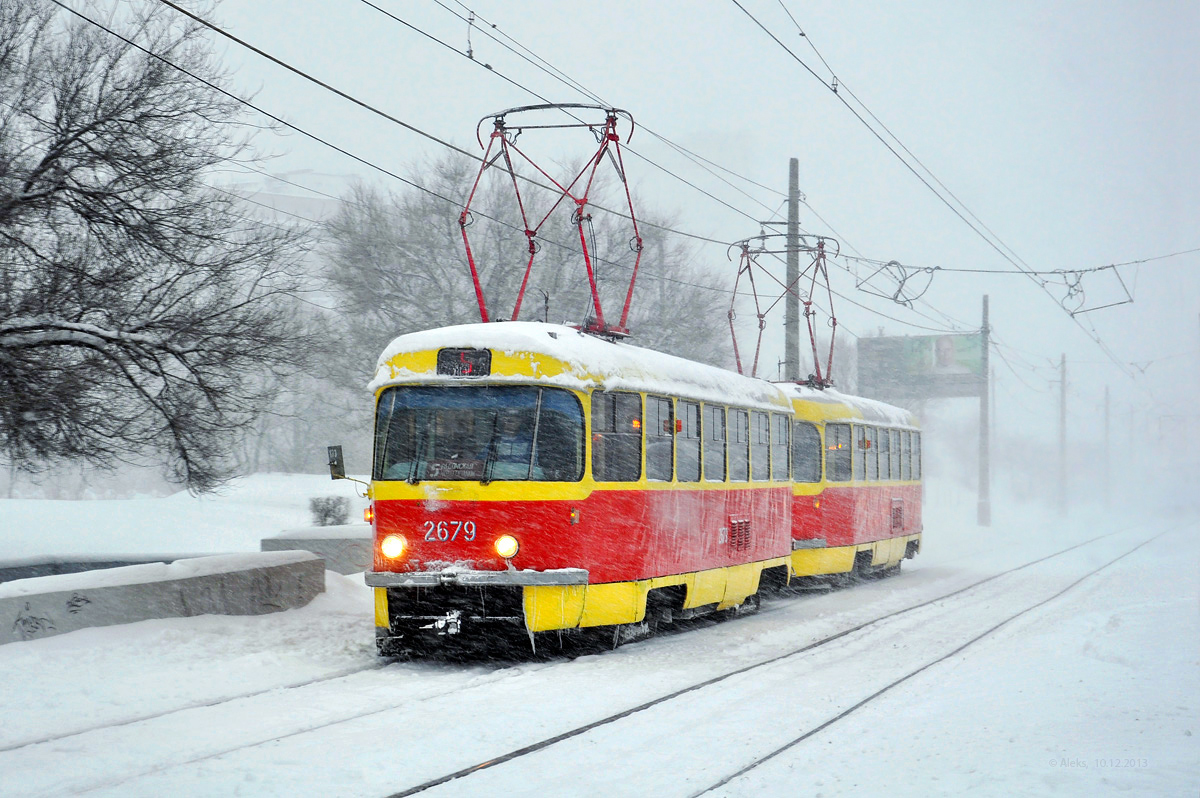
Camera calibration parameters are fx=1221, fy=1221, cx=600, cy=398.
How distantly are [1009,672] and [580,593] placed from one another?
3.78 metres

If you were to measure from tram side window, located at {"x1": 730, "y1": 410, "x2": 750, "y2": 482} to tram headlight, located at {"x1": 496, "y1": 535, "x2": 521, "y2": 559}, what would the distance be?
4.51m

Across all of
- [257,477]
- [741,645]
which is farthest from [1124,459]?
[741,645]

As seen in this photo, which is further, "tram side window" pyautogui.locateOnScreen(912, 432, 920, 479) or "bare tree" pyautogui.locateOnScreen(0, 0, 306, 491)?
"tram side window" pyautogui.locateOnScreen(912, 432, 920, 479)

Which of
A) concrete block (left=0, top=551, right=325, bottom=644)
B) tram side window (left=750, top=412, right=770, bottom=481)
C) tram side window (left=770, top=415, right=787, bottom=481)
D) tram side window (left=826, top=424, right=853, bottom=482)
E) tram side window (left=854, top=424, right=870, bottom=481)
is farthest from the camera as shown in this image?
tram side window (left=854, top=424, right=870, bottom=481)

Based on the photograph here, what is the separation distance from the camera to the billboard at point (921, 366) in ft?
209

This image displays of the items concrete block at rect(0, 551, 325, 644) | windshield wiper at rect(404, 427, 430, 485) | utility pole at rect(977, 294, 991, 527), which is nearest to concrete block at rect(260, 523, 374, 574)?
concrete block at rect(0, 551, 325, 644)

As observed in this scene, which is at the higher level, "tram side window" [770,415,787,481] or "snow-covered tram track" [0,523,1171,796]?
"tram side window" [770,415,787,481]

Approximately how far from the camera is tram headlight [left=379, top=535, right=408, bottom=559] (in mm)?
10797

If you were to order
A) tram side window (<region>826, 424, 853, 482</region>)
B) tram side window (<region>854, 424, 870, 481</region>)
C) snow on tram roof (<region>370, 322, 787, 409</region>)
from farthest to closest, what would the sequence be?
tram side window (<region>854, 424, 870, 481</region>) < tram side window (<region>826, 424, 853, 482</region>) < snow on tram roof (<region>370, 322, 787, 409</region>)

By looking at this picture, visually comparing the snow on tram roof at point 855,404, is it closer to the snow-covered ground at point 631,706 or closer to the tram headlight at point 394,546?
the snow-covered ground at point 631,706

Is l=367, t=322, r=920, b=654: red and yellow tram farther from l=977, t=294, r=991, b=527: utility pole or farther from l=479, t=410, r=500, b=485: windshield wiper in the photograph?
l=977, t=294, r=991, b=527: utility pole

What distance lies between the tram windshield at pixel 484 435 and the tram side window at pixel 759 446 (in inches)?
191

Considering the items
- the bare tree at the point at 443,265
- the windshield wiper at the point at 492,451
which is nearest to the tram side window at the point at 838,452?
the windshield wiper at the point at 492,451

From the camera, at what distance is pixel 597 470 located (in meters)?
11.2
